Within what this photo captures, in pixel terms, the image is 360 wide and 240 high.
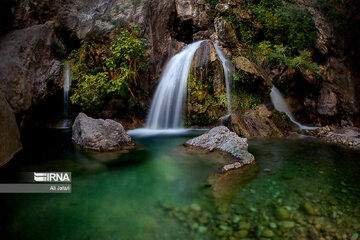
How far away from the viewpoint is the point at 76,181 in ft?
10.9

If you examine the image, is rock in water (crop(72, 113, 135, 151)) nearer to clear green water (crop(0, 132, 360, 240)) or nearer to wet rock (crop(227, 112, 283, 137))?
clear green water (crop(0, 132, 360, 240))

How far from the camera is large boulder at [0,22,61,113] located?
647 cm

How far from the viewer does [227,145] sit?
465 centimetres

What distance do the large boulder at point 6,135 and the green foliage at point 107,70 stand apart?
3509 mm

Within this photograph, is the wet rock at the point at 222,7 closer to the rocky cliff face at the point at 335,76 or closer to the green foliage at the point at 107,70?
the rocky cliff face at the point at 335,76

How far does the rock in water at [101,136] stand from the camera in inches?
200

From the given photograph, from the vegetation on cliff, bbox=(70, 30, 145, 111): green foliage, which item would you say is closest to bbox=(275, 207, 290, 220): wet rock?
the vegetation on cliff

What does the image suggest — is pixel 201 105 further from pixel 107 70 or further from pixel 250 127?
pixel 107 70

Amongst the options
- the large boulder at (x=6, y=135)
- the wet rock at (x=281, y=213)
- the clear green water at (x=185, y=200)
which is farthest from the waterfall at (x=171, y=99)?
the wet rock at (x=281, y=213)

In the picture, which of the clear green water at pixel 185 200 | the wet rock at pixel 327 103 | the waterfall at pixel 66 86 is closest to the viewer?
the clear green water at pixel 185 200

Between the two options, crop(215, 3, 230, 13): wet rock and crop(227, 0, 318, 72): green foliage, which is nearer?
crop(227, 0, 318, 72): green foliage

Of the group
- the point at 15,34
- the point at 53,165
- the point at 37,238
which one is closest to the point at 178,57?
the point at 15,34

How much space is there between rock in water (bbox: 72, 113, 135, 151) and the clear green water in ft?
1.47

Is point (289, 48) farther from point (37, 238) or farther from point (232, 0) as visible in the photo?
point (37, 238)
